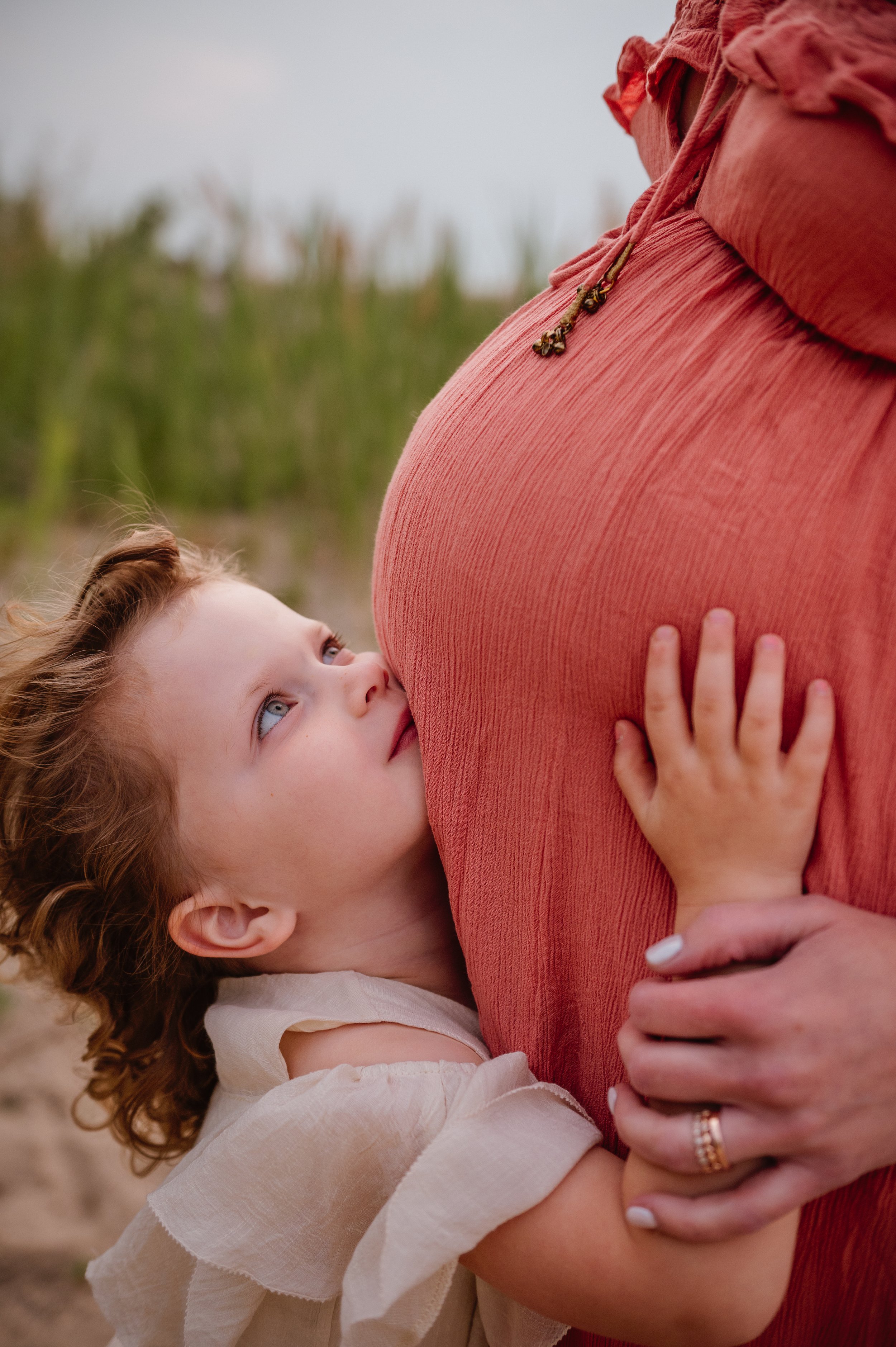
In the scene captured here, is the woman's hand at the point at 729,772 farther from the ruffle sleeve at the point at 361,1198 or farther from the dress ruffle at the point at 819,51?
the dress ruffle at the point at 819,51

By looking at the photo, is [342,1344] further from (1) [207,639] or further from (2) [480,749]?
(1) [207,639]

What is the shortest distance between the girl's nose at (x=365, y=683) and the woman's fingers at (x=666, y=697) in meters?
0.48

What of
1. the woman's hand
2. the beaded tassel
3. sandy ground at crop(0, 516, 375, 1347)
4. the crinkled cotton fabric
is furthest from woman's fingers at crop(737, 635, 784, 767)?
sandy ground at crop(0, 516, 375, 1347)

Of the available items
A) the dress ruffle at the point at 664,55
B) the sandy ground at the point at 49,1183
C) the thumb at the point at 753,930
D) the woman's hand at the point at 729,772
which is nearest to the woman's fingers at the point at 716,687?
the woman's hand at the point at 729,772

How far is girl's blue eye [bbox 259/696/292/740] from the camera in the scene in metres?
1.38

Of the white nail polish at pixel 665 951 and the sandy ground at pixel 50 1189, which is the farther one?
the sandy ground at pixel 50 1189

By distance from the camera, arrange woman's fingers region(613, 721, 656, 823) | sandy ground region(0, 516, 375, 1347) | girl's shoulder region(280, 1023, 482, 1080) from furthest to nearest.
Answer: sandy ground region(0, 516, 375, 1347)
girl's shoulder region(280, 1023, 482, 1080)
woman's fingers region(613, 721, 656, 823)

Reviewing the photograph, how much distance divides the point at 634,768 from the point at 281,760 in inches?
21.3

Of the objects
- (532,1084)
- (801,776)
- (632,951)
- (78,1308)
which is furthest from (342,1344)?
(78,1308)

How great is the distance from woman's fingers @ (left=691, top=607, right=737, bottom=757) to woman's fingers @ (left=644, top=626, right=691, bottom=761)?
2 centimetres

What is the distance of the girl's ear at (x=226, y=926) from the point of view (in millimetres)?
1393

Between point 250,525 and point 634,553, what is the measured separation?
4.34 metres

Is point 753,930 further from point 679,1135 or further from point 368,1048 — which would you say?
point 368,1048

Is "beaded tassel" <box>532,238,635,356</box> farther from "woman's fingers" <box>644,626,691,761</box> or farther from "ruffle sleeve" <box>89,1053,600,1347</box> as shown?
"ruffle sleeve" <box>89,1053,600,1347</box>
